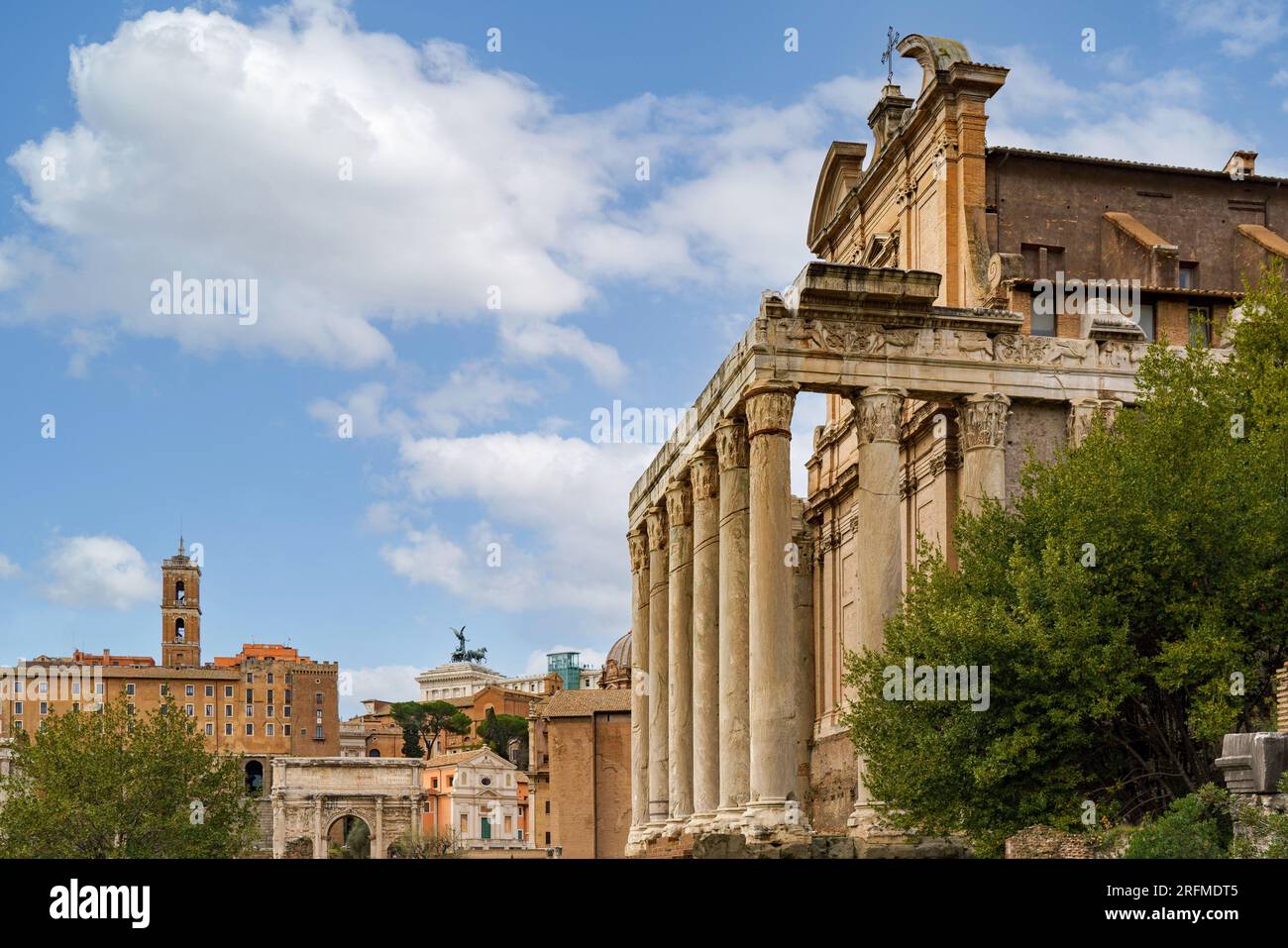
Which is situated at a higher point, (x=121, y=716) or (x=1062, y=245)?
(x=1062, y=245)

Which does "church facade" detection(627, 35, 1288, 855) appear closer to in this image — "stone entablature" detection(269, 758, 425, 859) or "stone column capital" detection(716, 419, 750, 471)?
"stone column capital" detection(716, 419, 750, 471)

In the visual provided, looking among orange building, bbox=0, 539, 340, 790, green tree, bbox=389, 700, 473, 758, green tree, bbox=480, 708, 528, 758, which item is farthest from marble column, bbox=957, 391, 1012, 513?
green tree, bbox=389, 700, 473, 758

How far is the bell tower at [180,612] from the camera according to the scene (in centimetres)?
14775

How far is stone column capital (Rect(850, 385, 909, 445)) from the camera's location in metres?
29.4

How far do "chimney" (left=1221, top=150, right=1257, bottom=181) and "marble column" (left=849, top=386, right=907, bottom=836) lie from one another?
13.4 meters

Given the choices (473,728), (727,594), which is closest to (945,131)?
(727,594)

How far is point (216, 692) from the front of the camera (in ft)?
461

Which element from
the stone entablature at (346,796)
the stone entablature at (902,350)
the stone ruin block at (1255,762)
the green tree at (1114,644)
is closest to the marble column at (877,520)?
A: the stone entablature at (902,350)
